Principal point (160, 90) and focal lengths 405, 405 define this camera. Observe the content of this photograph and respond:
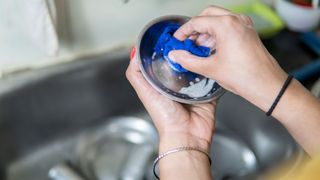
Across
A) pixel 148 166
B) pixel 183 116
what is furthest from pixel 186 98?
pixel 148 166

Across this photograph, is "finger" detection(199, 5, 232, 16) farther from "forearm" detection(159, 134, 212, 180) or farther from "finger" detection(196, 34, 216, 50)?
"forearm" detection(159, 134, 212, 180)

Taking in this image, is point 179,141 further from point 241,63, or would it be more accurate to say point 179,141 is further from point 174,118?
point 241,63

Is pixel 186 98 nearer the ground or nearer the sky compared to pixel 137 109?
nearer the sky

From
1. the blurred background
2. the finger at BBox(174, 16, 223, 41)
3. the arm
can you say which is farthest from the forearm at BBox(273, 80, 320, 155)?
the blurred background

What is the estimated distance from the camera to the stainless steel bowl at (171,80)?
0.54 m

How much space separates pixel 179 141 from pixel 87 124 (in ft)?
1.04

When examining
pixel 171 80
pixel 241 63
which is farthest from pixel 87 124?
pixel 241 63

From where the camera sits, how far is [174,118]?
54 cm

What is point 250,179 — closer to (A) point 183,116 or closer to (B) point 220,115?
(B) point 220,115

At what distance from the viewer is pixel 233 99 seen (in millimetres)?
803

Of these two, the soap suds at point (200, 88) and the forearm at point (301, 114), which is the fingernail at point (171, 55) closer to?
the soap suds at point (200, 88)

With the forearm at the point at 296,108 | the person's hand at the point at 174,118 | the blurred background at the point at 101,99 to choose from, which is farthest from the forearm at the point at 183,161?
the blurred background at the point at 101,99

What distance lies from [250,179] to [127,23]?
0.37 metres

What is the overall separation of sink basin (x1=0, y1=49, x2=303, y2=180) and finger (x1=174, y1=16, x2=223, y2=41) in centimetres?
26
